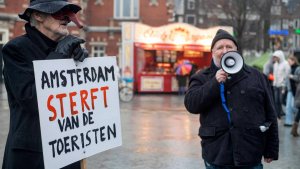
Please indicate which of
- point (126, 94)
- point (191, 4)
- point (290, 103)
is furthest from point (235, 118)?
point (191, 4)

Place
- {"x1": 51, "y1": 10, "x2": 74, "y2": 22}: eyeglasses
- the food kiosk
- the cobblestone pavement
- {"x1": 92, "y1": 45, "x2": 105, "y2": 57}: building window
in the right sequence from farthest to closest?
{"x1": 92, "y1": 45, "x2": 105, "y2": 57}: building window, the food kiosk, the cobblestone pavement, {"x1": 51, "y1": 10, "x2": 74, "y2": 22}: eyeglasses

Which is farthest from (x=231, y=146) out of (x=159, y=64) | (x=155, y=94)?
(x=159, y=64)

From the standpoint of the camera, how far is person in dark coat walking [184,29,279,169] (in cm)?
376

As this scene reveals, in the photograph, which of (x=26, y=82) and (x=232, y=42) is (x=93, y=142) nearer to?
(x=26, y=82)

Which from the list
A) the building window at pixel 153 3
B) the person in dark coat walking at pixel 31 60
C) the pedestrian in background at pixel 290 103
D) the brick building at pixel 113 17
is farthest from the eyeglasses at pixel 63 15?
the building window at pixel 153 3

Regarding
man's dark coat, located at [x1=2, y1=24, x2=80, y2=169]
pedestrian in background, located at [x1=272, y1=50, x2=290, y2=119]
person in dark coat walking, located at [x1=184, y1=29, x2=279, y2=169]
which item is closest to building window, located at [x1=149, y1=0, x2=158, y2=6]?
pedestrian in background, located at [x1=272, y1=50, x2=290, y2=119]

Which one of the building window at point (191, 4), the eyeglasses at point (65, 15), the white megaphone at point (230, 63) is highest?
the building window at point (191, 4)

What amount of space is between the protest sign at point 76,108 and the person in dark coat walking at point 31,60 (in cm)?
8

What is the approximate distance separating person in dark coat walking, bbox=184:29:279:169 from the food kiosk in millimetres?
19574

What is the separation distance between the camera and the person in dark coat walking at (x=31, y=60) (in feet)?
9.46

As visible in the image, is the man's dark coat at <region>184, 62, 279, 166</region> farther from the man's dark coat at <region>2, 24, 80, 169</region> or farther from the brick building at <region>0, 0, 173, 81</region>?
the brick building at <region>0, 0, 173, 81</region>

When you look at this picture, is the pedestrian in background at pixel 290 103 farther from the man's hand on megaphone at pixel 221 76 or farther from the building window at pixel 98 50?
the building window at pixel 98 50

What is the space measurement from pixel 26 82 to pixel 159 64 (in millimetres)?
23650

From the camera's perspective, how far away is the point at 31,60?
116 inches
